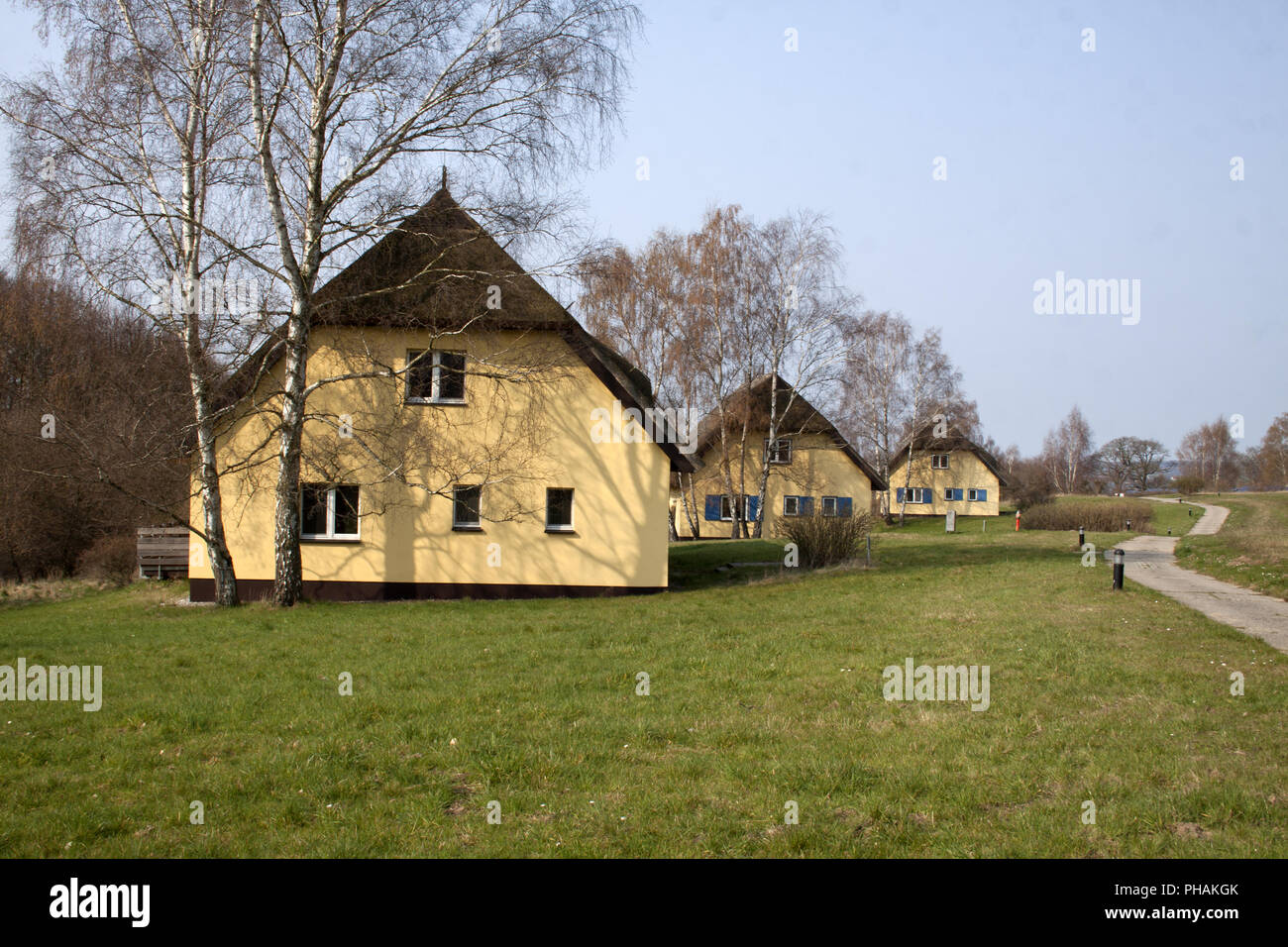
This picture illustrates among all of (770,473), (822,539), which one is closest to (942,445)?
(770,473)

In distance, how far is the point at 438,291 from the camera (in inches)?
642

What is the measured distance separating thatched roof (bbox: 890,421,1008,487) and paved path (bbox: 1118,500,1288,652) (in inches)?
1163

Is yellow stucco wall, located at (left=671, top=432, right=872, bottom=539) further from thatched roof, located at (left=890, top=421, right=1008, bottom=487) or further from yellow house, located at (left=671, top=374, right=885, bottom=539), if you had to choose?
thatched roof, located at (left=890, top=421, right=1008, bottom=487)

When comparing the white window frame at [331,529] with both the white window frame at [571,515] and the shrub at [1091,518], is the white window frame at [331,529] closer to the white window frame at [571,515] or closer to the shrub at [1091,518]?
the white window frame at [571,515]

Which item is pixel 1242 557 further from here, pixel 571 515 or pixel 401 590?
pixel 401 590

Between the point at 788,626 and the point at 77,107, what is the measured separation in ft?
45.6

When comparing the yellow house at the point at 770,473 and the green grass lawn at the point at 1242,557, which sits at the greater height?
the yellow house at the point at 770,473

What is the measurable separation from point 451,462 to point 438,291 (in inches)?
138

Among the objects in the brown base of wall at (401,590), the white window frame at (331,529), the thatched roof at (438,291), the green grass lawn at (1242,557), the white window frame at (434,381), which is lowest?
the brown base of wall at (401,590)

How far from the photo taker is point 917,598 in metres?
15.5

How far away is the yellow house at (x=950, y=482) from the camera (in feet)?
193

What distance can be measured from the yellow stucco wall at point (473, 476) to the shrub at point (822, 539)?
4.35m

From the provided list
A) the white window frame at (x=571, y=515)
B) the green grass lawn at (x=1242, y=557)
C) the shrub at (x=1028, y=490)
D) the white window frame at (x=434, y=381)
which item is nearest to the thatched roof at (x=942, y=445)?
the shrub at (x=1028, y=490)
